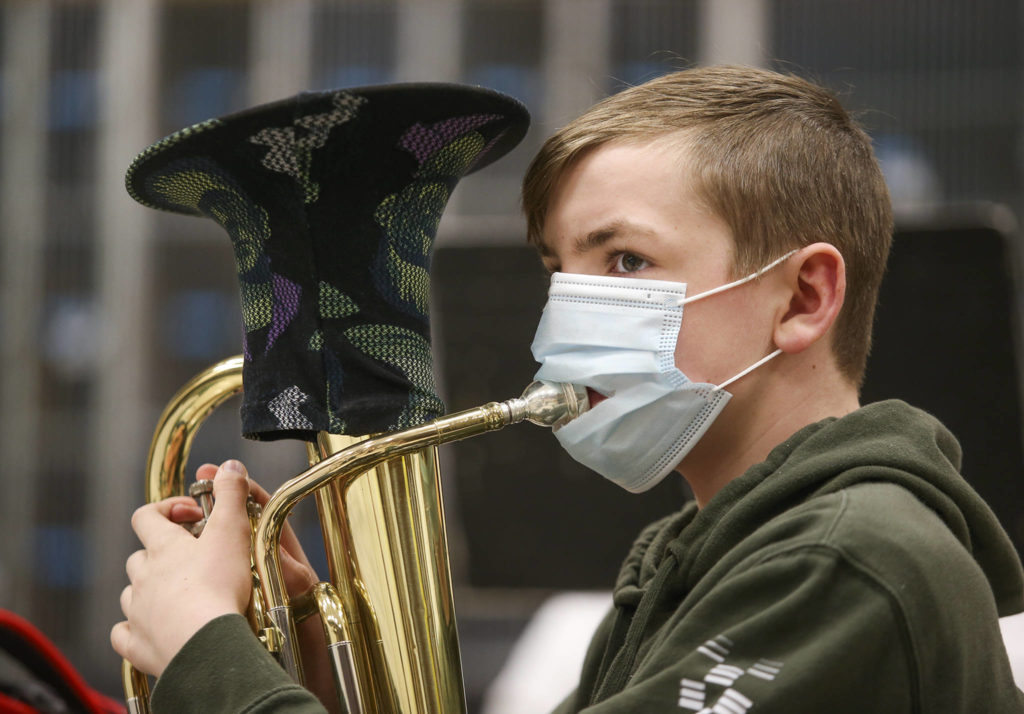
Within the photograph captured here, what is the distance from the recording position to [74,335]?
4582mm

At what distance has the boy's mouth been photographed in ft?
3.99

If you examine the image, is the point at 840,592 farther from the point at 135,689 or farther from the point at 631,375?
the point at 135,689

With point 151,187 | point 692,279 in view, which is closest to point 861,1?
point 692,279

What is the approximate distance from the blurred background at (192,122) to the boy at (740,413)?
256 cm

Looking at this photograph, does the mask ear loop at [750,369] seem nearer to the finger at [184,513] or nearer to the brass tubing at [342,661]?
the brass tubing at [342,661]

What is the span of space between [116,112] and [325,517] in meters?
3.91

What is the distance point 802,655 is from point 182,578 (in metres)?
0.61

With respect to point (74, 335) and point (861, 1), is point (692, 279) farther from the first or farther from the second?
point (74, 335)

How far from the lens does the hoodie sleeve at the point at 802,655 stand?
0.83 metres

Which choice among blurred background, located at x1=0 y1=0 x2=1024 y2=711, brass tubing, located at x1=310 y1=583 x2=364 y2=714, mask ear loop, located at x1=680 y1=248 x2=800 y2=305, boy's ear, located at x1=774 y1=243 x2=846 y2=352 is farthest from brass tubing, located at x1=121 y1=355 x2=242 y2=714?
blurred background, located at x1=0 y1=0 x2=1024 y2=711

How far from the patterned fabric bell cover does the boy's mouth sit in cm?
19

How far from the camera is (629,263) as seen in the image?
119 centimetres

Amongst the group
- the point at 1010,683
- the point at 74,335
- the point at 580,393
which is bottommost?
the point at 74,335

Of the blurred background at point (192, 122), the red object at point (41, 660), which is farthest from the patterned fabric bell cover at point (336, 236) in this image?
the blurred background at point (192, 122)
